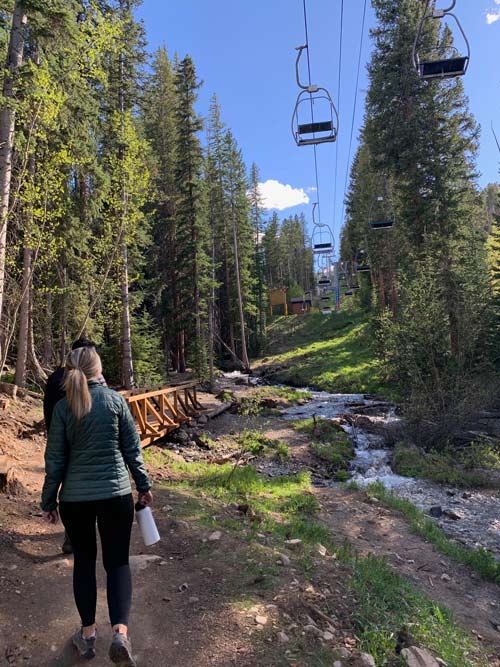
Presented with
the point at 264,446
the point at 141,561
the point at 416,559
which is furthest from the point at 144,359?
the point at 141,561

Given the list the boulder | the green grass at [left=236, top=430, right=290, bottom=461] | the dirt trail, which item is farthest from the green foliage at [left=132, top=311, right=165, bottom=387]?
the boulder

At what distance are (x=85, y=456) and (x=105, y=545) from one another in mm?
656

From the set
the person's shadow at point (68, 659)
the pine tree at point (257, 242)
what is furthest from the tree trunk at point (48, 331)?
the pine tree at point (257, 242)

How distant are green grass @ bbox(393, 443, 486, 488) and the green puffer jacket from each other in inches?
414

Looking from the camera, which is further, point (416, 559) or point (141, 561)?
point (416, 559)

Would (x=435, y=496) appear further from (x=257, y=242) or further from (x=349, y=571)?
(x=257, y=242)

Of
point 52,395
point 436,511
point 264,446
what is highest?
point 52,395

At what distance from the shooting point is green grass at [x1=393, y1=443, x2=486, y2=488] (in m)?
11.4

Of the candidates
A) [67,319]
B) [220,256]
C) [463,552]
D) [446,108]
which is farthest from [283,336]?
[463,552]

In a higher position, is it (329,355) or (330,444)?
(329,355)

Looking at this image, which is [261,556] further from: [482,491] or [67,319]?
[67,319]

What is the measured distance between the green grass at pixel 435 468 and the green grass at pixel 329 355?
5542mm

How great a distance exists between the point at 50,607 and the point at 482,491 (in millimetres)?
10243

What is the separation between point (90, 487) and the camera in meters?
3.12
